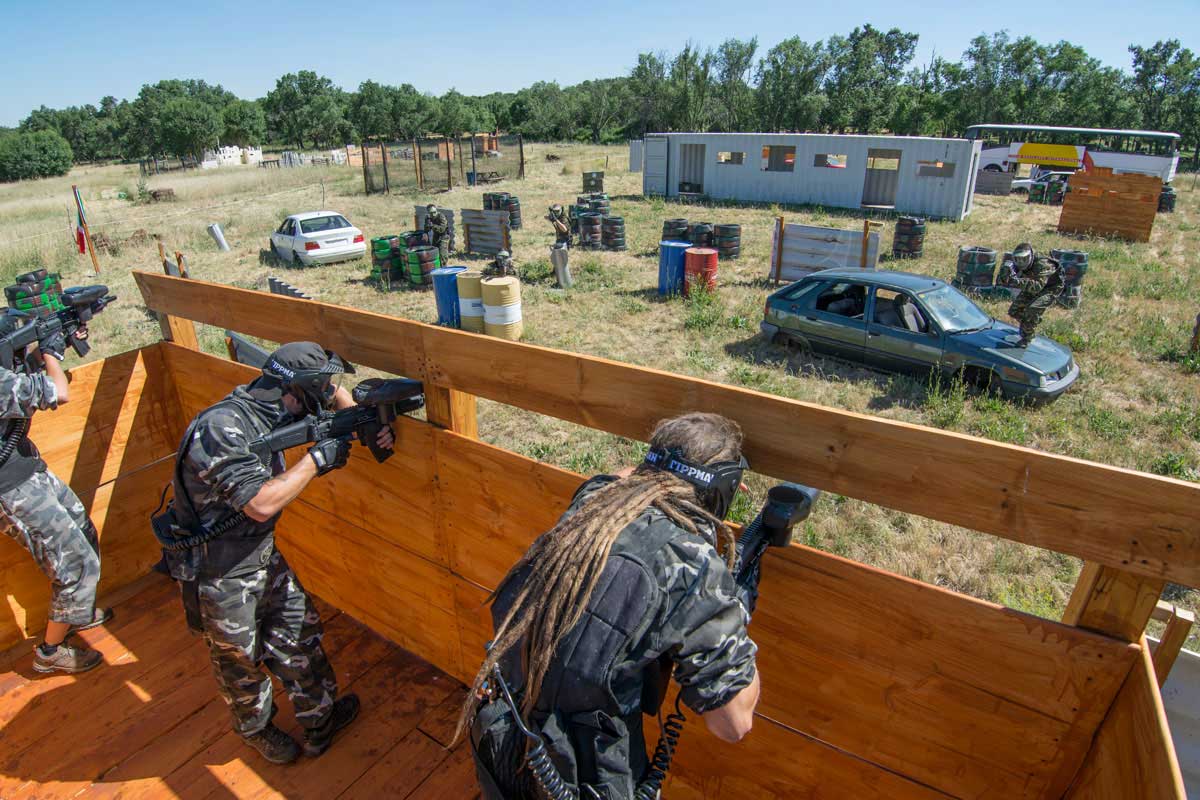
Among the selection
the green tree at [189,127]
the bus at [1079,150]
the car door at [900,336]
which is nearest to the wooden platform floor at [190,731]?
the car door at [900,336]

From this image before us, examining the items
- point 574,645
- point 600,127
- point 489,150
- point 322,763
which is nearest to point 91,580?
point 322,763

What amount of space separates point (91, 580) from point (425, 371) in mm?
2611

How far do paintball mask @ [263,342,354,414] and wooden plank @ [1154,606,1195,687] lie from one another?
10.4ft

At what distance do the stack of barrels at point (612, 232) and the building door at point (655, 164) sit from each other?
11026 mm

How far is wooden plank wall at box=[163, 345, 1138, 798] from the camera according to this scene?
1926 mm

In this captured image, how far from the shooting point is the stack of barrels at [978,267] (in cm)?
1412

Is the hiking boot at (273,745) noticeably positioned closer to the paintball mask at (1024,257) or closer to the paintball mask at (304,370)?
the paintball mask at (304,370)

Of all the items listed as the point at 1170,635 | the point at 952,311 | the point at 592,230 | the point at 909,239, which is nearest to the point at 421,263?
the point at 592,230

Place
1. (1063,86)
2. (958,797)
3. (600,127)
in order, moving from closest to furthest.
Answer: (958,797), (1063,86), (600,127)

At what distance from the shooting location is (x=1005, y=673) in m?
1.96

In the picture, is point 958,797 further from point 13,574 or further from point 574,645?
point 13,574

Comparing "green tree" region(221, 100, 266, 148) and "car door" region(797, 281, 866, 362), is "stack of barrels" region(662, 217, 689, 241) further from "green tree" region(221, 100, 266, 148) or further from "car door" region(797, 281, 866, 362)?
"green tree" region(221, 100, 266, 148)

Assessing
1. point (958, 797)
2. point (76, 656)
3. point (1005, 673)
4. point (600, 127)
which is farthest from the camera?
→ point (600, 127)

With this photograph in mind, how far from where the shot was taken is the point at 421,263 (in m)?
15.4
